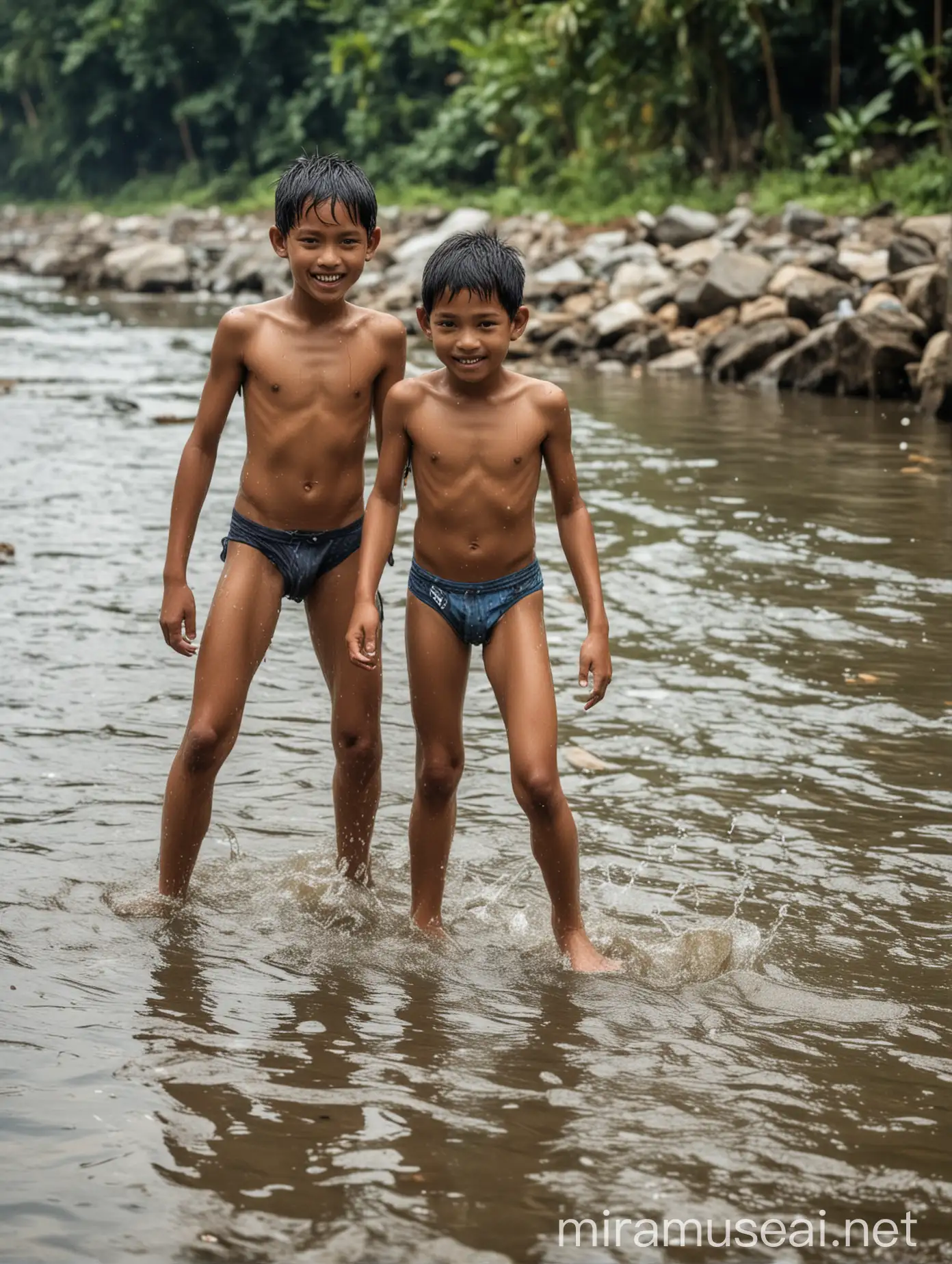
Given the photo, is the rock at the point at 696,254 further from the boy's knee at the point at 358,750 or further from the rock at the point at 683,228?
the boy's knee at the point at 358,750

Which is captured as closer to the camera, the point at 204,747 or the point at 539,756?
the point at 539,756

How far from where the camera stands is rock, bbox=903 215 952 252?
16.4 metres

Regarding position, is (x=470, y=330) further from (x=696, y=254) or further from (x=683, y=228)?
(x=683, y=228)

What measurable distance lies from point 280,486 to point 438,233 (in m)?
24.6

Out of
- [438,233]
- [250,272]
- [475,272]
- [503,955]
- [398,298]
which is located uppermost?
[438,233]

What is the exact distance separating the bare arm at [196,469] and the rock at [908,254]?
12552 millimetres

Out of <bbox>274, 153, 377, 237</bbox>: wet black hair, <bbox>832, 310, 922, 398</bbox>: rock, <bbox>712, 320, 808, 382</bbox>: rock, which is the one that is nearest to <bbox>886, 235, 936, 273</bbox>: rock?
<bbox>712, 320, 808, 382</bbox>: rock

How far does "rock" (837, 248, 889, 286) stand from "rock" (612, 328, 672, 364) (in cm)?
189

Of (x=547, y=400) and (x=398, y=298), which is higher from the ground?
(x=398, y=298)

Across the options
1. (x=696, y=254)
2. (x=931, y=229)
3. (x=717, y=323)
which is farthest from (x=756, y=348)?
(x=696, y=254)

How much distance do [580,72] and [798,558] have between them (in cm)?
1920

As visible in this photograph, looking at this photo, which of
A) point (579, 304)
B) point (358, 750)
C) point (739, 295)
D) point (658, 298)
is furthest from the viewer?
point (579, 304)

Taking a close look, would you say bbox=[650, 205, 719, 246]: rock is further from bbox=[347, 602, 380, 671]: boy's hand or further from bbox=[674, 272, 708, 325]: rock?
bbox=[347, 602, 380, 671]: boy's hand

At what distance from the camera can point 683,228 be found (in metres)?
21.1
